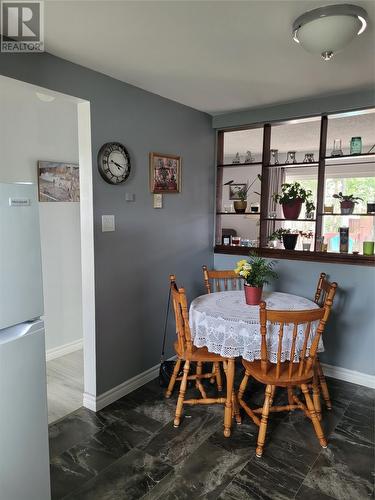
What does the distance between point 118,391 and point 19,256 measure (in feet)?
5.80

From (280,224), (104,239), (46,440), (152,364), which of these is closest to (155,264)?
(104,239)

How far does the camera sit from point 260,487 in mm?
1919

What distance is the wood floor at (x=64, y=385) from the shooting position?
2658 mm

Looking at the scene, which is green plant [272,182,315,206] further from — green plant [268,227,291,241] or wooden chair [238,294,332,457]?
wooden chair [238,294,332,457]

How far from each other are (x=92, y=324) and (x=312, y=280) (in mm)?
1888

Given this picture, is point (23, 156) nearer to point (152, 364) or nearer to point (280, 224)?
point (152, 364)

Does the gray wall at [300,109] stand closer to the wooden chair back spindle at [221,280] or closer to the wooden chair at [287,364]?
the wooden chair back spindle at [221,280]

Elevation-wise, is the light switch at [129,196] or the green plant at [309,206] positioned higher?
the light switch at [129,196]

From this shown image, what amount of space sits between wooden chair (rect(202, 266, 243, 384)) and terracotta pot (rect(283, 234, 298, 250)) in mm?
538

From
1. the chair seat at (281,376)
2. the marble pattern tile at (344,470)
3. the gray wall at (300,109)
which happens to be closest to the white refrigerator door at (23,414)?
the chair seat at (281,376)

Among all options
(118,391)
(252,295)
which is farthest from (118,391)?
(252,295)

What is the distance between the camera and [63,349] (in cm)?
355

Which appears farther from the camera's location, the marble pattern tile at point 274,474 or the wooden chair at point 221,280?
the wooden chair at point 221,280

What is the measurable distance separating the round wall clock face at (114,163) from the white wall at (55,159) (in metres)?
1.01
